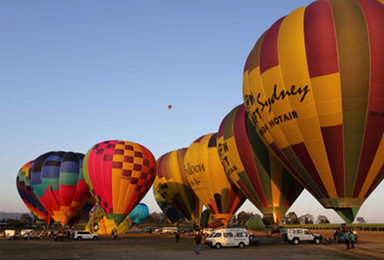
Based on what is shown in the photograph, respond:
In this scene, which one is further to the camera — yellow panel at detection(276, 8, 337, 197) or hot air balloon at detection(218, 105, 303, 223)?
hot air balloon at detection(218, 105, 303, 223)

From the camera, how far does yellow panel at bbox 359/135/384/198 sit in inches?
950

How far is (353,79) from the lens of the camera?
23.2m

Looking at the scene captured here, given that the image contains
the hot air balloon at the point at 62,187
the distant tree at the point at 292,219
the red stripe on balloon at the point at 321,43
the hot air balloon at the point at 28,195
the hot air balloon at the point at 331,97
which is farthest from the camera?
the distant tree at the point at 292,219

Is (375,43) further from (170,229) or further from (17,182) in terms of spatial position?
(17,182)

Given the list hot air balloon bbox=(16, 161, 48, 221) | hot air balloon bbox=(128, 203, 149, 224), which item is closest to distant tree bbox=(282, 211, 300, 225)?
hot air balloon bbox=(128, 203, 149, 224)

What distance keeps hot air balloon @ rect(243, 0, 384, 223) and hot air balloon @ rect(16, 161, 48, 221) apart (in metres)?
46.2

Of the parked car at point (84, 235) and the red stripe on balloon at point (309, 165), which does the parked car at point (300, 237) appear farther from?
the parked car at point (84, 235)

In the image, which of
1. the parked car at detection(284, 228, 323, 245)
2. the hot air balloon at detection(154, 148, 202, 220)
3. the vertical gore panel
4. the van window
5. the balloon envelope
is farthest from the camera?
the balloon envelope

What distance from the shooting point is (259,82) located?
27344 mm

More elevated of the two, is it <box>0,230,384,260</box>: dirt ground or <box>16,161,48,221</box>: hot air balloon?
<box>16,161,48,221</box>: hot air balloon

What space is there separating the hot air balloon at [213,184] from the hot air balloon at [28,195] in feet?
92.2

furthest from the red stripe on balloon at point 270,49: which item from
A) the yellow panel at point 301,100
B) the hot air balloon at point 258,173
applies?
the hot air balloon at point 258,173

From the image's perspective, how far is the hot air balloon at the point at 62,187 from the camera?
52062 mm

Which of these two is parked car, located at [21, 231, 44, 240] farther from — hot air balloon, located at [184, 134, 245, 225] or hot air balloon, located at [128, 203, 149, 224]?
hot air balloon, located at [128, 203, 149, 224]
